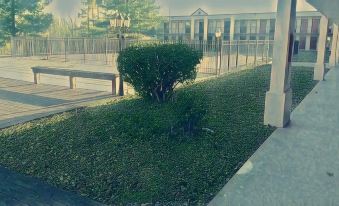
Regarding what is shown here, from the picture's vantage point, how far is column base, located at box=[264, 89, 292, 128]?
24.6ft

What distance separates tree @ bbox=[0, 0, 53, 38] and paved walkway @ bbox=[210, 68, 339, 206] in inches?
1370

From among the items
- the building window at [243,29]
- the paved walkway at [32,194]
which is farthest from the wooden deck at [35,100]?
the building window at [243,29]

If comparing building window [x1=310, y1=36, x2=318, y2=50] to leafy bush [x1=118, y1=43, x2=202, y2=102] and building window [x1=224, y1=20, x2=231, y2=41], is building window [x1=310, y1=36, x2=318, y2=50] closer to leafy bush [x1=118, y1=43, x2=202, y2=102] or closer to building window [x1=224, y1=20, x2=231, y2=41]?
building window [x1=224, y1=20, x2=231, y2=41]

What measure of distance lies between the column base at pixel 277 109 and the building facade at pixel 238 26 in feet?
147

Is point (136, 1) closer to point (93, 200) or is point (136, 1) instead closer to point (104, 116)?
point (104, 116)

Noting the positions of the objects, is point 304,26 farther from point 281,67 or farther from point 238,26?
point 281,67

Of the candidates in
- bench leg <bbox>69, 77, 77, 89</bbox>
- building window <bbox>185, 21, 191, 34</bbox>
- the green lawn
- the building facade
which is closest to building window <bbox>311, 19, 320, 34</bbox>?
the building facade

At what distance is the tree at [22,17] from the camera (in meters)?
33.4

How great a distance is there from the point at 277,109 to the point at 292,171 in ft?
8.29

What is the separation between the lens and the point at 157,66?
7.99 metres

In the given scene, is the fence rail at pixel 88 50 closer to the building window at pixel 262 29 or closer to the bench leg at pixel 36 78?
the bench leg at pixel 36 78

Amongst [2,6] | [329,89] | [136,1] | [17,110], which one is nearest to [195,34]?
[136,1]

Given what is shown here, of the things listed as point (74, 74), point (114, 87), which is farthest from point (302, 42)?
point (114, 87)

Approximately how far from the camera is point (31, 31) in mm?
38938
